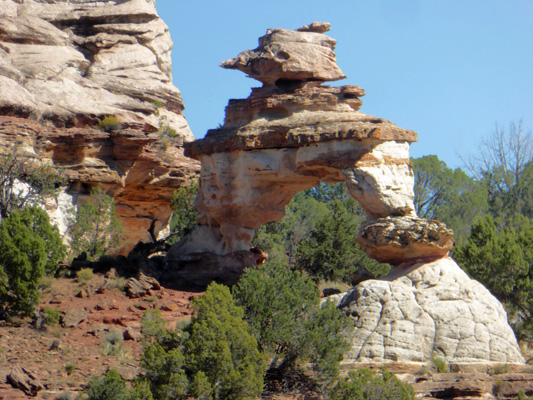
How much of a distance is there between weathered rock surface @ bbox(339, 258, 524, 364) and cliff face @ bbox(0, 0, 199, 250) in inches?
560

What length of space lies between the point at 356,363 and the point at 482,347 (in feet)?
8.88

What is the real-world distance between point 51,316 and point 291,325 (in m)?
5.39

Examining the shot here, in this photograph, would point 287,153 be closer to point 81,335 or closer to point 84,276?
point 84,276

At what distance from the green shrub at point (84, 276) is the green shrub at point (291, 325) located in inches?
238

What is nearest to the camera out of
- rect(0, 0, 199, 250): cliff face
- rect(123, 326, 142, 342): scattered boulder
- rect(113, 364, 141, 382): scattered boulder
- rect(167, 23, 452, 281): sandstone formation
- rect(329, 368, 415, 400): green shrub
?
rect(329, 368, 415, 400): green shrub

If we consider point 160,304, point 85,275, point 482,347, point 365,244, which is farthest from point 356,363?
point 85,275

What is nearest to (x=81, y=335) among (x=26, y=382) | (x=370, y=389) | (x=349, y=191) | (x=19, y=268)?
(x=19, y=268)

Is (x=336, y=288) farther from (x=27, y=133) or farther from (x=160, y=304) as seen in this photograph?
(x=27, y=133)

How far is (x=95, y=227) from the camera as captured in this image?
26906 millimetres

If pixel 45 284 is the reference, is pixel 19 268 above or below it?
above

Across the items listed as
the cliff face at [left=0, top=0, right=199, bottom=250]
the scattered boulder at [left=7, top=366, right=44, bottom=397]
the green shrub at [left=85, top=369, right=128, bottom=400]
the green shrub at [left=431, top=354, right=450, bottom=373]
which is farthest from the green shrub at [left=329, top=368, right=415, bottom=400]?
the cliff face at [left=0, top=0, right=199, bottom=250]

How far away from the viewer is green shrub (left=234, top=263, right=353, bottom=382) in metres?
15.3

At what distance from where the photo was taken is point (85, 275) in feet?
69.3

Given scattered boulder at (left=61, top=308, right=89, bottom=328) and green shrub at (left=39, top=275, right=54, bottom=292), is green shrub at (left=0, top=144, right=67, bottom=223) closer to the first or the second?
green shrub at (left=39, top=275, right=54, bottom=292)
